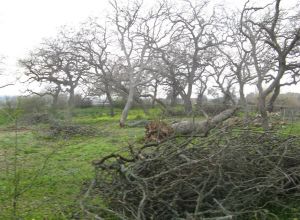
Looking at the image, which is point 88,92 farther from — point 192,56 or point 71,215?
point 71,215

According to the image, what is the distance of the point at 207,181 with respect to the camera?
4.55 m

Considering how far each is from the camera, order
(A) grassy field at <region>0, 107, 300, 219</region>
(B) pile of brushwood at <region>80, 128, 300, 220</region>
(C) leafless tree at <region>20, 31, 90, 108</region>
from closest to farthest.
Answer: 1. (B) pile of brushwood at <region>80, 128, 300, 220</region>
2. (A) grassy field at <region>0, 107, 300, 219</region>
3. (C) leafless tree at <region>20, 31, 90, 108</region>

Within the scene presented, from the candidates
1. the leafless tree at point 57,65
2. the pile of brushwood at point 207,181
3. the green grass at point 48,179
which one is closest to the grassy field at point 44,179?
the green grass at point 48,179

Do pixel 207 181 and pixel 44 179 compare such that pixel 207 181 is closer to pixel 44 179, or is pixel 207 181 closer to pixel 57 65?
pixel 44 179

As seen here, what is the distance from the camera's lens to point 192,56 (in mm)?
29469

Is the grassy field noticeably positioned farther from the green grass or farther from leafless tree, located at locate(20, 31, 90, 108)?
leafless tree, located at locate(20, 31, 90, 108)

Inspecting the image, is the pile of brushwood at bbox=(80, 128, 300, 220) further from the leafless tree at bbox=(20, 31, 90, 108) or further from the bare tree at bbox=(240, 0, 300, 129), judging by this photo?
the leafless tree at bbox=(20, 31, 90, 108)

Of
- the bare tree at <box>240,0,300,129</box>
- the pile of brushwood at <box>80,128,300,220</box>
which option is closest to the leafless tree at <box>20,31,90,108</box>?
the bare tree at <box>240,0,300,129</box>

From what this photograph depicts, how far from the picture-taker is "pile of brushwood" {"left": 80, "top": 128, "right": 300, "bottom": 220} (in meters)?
4.48

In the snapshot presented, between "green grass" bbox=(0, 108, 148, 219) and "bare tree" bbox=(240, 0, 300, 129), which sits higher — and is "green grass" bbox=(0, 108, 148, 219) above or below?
below

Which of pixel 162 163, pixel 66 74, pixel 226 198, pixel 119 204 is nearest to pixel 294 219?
pixel 226 198

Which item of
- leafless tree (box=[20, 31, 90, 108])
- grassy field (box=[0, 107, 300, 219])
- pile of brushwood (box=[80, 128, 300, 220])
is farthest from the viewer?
leafless tree (box=[20, 31, 90, 108])

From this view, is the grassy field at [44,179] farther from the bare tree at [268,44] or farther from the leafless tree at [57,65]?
the leafless tree at [57,65]

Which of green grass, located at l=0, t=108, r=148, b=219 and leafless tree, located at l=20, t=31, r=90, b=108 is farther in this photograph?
leafless tree, located at l=20, t=31, r=90, b=108
